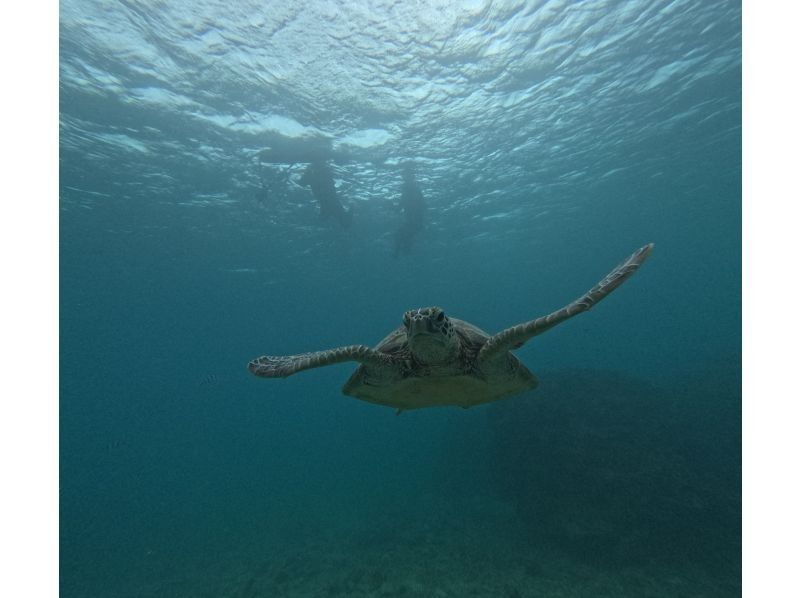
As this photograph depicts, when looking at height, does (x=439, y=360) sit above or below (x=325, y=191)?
below

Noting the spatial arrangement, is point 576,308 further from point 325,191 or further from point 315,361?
point 325,191

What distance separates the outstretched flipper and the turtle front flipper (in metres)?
1.37

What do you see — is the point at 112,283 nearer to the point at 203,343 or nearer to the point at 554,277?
the point at 203,343

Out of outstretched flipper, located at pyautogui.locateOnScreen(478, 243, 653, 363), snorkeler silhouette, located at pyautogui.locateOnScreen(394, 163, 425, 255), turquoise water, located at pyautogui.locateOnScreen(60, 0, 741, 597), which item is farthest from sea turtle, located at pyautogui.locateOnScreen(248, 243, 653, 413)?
snorkeler silhouette, located at pyautogui.locateOnScreen(394, 163, 425, 255)

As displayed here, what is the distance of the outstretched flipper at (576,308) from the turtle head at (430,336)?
0.45 metres

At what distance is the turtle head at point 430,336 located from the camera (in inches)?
154

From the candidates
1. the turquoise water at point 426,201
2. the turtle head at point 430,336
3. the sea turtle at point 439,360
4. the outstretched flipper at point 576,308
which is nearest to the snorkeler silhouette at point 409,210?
the turquoise water at point 426,201

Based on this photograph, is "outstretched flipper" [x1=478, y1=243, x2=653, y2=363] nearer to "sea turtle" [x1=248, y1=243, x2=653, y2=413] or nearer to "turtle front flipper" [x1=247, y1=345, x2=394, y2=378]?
"sea turtle" [x1=248, y1=243, x2=653, y2=413]

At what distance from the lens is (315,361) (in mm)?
4176

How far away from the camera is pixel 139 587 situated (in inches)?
438

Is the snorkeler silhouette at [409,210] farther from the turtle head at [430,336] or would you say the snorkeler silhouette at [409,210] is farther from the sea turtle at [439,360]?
the turtle head at [430,336]

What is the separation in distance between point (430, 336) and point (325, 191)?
19142 millimetres

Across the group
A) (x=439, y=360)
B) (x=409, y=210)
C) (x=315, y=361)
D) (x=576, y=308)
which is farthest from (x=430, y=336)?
(x=409, y=210)

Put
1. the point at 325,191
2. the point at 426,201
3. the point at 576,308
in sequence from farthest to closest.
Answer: the point at 426,201, the point at 325,191, the point at 576,308
